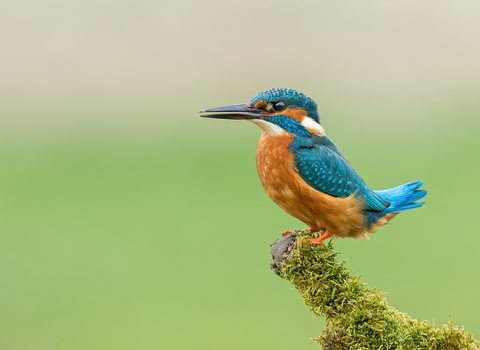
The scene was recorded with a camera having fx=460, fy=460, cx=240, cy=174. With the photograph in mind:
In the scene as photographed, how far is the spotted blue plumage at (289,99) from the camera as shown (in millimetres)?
2793

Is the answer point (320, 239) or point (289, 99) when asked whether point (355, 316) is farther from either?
point (289, 99)

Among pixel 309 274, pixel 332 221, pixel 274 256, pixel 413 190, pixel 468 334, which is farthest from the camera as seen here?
pixel 413 190

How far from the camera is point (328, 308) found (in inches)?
85.9

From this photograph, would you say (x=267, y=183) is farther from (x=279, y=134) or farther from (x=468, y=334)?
(x=468, y=334)

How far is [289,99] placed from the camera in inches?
112

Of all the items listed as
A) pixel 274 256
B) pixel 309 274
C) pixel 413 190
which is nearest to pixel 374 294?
pixel 309 274

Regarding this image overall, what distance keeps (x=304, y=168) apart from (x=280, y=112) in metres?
0.39

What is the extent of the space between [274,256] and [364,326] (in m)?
0.63

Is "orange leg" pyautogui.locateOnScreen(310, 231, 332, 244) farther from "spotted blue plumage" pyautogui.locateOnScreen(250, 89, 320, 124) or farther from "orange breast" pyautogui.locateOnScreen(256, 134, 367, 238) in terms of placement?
"spotted blue plumage" pyautogui.locateOnScreen(250, 89, 320, 124)

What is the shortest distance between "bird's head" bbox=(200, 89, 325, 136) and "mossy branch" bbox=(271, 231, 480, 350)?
85 centimetres

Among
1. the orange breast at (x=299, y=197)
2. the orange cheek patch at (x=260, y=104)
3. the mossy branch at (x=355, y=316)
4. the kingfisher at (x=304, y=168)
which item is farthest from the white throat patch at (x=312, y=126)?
the mossy branch at (x=355, y=316)

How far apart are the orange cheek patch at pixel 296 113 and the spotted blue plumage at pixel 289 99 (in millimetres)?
21

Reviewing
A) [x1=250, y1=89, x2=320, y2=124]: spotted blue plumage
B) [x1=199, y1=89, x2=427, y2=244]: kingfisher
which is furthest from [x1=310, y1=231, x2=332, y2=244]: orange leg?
[x1=250, y1=89, x2=320, y2=124]: spotted blue plumage

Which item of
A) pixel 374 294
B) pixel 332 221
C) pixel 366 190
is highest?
pixel 366 190
